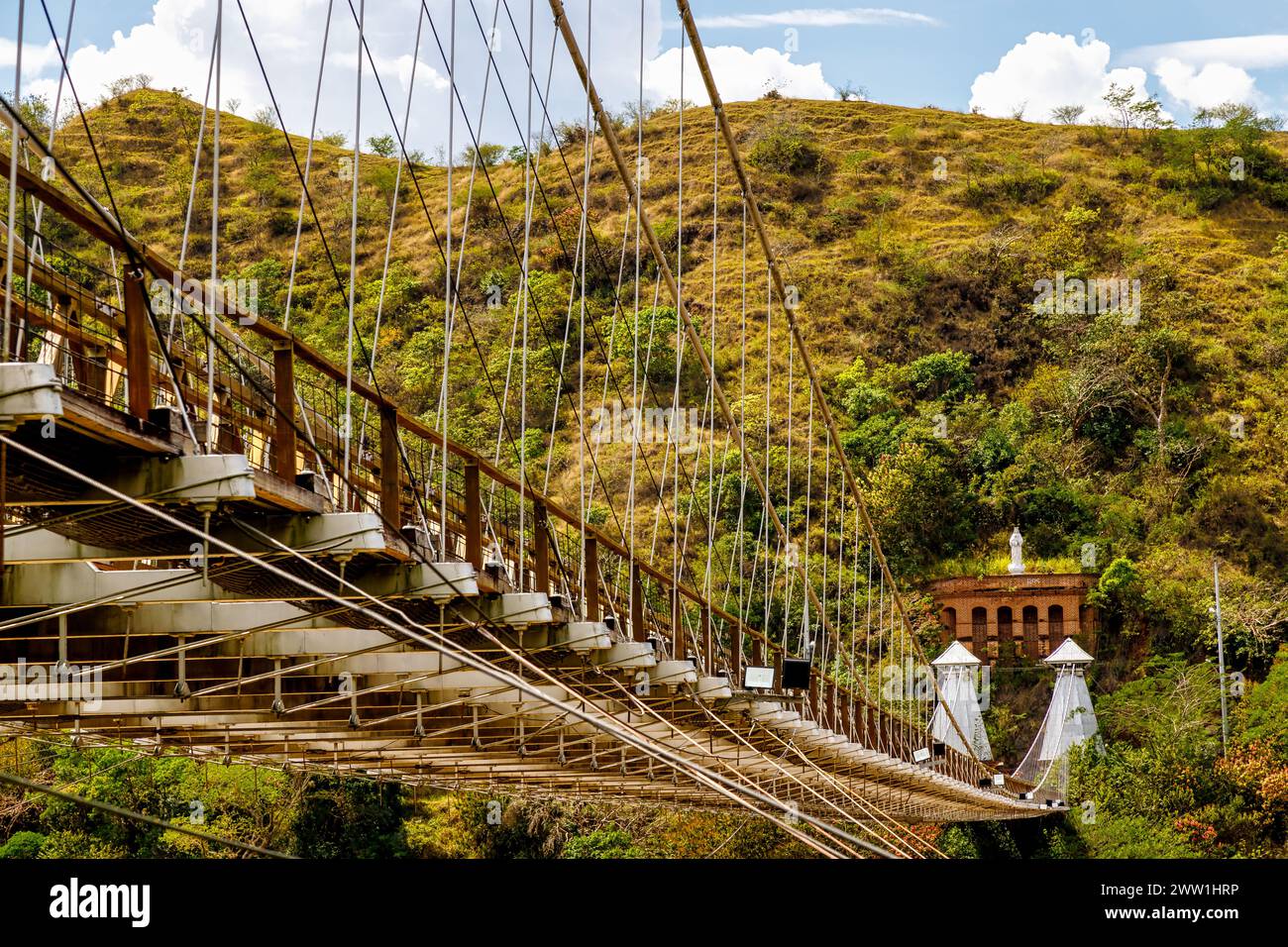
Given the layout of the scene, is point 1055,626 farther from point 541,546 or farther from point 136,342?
point 136,342

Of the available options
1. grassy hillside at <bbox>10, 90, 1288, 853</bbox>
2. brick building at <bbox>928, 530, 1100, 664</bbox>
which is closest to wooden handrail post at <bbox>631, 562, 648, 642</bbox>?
grassy hillside at <bbox>10, 90, 1288, 853</bbox>

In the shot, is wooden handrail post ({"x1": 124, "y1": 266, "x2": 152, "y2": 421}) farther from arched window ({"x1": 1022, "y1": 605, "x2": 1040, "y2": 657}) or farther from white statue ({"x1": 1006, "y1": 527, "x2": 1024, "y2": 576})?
white statue ({"x1": 1006, "y1": 527, "x2": 1024, "y2": 576})

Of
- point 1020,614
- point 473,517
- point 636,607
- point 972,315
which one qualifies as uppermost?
point 972,315

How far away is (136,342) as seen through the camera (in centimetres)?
415

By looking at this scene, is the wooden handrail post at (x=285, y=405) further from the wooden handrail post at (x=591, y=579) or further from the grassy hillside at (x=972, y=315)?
the grassy hillside at (x=972, y=315)

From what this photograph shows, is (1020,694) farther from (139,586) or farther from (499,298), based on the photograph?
(139,586)

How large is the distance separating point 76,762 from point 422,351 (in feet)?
43.4

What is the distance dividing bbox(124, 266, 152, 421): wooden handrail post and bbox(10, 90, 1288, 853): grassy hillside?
53.8ft

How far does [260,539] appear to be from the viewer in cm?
516

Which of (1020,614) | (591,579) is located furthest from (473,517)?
(1020,614)

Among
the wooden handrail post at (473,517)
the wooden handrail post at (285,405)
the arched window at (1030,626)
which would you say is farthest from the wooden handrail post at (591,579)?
the arched window at (1030,626)

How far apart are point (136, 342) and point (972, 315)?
32736mm

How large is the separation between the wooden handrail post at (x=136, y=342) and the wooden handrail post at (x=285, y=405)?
0.49 m
